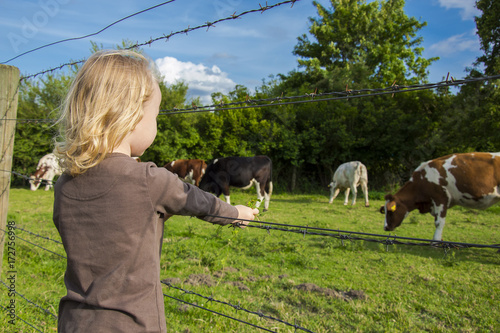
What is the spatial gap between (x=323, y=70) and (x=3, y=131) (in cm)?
1968

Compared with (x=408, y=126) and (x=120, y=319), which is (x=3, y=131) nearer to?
(x=120, y=319)

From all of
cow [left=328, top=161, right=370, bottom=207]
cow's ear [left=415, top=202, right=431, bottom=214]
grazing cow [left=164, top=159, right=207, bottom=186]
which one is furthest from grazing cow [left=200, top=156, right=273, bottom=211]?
cow's ear [left=415, top=202, right=431, bottom=214]

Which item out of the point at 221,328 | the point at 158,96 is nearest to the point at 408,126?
the point at 221,328

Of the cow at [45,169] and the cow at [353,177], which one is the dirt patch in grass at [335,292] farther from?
the cow at [45,169]

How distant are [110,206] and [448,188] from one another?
22.6 ft

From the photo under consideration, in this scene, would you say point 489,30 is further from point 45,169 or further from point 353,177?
point 45,169

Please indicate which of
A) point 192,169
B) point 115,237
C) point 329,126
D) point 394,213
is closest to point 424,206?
point 394,213

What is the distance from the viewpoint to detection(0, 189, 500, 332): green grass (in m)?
3.32

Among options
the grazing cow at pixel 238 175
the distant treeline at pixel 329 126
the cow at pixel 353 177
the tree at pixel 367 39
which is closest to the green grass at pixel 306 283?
the grazing cow at pixel 238 175

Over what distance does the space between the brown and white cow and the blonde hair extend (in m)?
6.67

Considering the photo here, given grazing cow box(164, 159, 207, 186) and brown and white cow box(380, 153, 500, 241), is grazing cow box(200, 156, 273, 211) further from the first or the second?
brown and white cow box(380, 153, 500, 241)

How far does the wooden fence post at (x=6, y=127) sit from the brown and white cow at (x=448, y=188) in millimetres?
6213

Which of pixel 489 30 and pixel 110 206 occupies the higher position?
pixel 489 30

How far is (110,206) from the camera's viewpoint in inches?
47.4
